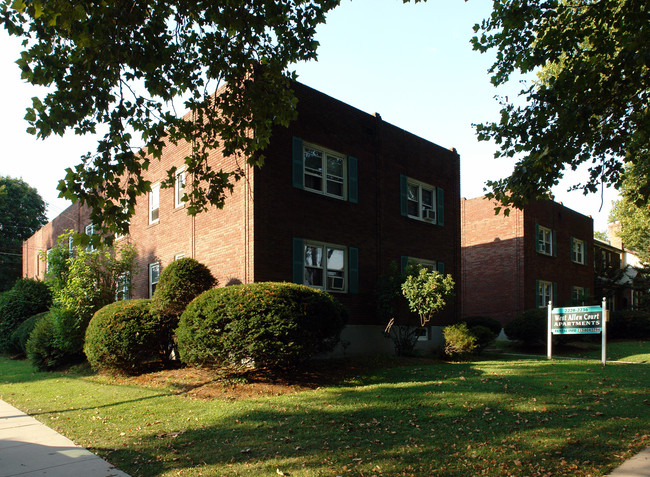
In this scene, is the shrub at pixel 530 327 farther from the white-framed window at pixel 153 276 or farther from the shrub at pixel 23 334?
the shrub at pixel 23 334

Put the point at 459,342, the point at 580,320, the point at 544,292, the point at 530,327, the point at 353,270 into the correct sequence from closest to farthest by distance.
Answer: the point at 580,320
the point at 353,270
the point at 459,342
the point at 530,327
the point at 544,292

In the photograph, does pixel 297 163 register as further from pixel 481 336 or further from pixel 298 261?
pixel 481 336

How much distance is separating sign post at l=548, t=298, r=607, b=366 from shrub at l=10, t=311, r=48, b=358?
16.5m

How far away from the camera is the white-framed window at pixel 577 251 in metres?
29.8

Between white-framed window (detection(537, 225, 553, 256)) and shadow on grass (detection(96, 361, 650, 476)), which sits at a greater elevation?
white-framed window (detection(537, 225, 553, 256))

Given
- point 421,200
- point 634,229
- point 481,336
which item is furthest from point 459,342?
point 634,229

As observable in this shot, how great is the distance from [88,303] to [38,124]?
34.2 ft

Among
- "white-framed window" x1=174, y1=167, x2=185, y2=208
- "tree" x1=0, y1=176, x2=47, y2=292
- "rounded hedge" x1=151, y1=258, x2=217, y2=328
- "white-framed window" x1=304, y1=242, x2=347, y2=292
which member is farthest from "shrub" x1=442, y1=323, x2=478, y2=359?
"tree" x1=0, y1=176, x2=47, y2=292

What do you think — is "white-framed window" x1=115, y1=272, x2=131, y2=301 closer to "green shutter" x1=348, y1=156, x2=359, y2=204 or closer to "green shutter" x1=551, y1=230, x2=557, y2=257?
"green shutter" x1=348, y1=156, x2=359, y2=204

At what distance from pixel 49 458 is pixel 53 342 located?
9.73 meters

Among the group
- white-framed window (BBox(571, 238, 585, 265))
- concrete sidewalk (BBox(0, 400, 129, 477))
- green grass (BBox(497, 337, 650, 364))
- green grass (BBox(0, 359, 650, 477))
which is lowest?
green grass (BBox(497, 337, 650, 364))

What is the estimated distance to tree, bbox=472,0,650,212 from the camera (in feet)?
25.3

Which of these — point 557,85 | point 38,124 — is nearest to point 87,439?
point 38,124

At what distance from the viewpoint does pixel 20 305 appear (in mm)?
21609
